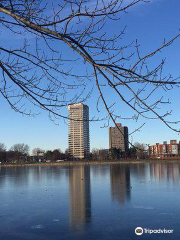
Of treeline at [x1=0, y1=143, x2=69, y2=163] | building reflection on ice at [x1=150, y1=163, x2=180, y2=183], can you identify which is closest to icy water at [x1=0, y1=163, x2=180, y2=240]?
building reflection on ice at [x1=150, y1=163, x2=180, y2=183]

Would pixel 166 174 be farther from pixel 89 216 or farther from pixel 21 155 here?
pixel 21 155

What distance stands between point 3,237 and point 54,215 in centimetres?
310

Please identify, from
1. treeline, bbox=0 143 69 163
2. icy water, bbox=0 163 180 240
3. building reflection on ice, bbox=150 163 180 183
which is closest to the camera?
icy water, bbox=0 163 180 240

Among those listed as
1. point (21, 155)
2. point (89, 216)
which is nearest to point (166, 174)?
point (89, 216)

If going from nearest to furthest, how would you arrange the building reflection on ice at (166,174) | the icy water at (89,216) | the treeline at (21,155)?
the icy water at (89,216) < the building reflection on ice at (166,174) < the treeline at (21,155)

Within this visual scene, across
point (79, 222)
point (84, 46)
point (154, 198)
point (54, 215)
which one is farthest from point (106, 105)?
point (154, 198)

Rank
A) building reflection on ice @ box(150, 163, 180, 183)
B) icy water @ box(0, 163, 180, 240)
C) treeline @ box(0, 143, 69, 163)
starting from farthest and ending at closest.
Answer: treeline @ box(0, 143, 69, 163)
building reflection on ice @ box(150, 163, 180, 183)
icy water @ box(0, 163, 180, 240)

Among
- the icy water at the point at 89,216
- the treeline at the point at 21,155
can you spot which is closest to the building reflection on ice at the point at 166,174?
the icy water at the point at 89,216

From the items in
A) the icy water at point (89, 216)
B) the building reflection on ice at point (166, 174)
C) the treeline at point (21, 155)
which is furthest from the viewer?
the treeline at point (21, 155)

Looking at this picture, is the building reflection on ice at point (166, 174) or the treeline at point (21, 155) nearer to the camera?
the building reflection on ice at point (166, 174)

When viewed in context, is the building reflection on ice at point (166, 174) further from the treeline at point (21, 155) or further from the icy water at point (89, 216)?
the treeline at point (21, 155)

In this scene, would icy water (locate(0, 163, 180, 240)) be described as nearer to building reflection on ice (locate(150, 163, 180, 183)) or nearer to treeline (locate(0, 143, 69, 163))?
building reflection on ice (locate(150, 163, 180, 183))

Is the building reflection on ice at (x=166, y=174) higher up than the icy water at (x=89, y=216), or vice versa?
the icy water at (x=89, y=216)

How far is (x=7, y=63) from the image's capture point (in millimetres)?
3961
